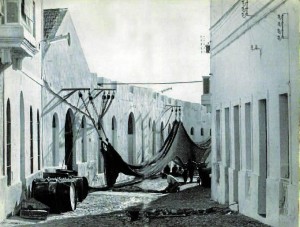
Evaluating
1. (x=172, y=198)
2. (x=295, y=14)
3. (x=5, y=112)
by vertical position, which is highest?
(x=295, y=14)

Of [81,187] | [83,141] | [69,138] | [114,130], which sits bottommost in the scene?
[81,187]

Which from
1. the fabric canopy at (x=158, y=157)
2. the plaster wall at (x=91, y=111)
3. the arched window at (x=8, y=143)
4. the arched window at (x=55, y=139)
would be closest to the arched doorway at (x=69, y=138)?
the plaster wall at (x=91, y=111)

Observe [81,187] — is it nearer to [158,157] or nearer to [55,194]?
[55,194]

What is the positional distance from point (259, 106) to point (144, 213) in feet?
12.0

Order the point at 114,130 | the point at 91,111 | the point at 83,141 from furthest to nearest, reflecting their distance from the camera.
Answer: the point at 114,130 → the point at 91,111 → the point at 83,141

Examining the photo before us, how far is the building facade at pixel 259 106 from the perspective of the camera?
9.44 m

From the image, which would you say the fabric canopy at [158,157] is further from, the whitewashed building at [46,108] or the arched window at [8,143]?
the arched window at [8,143]

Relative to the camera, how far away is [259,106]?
11484 millimetres

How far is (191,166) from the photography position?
23266 millimetres

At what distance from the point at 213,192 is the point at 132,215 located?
5167mm

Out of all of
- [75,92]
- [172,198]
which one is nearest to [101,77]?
[75,92]

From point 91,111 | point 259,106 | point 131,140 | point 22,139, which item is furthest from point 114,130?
point 259,106

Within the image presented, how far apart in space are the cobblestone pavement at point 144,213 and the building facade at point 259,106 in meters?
0.62

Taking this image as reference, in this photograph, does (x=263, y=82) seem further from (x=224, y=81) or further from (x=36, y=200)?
(x=36, y=200)
